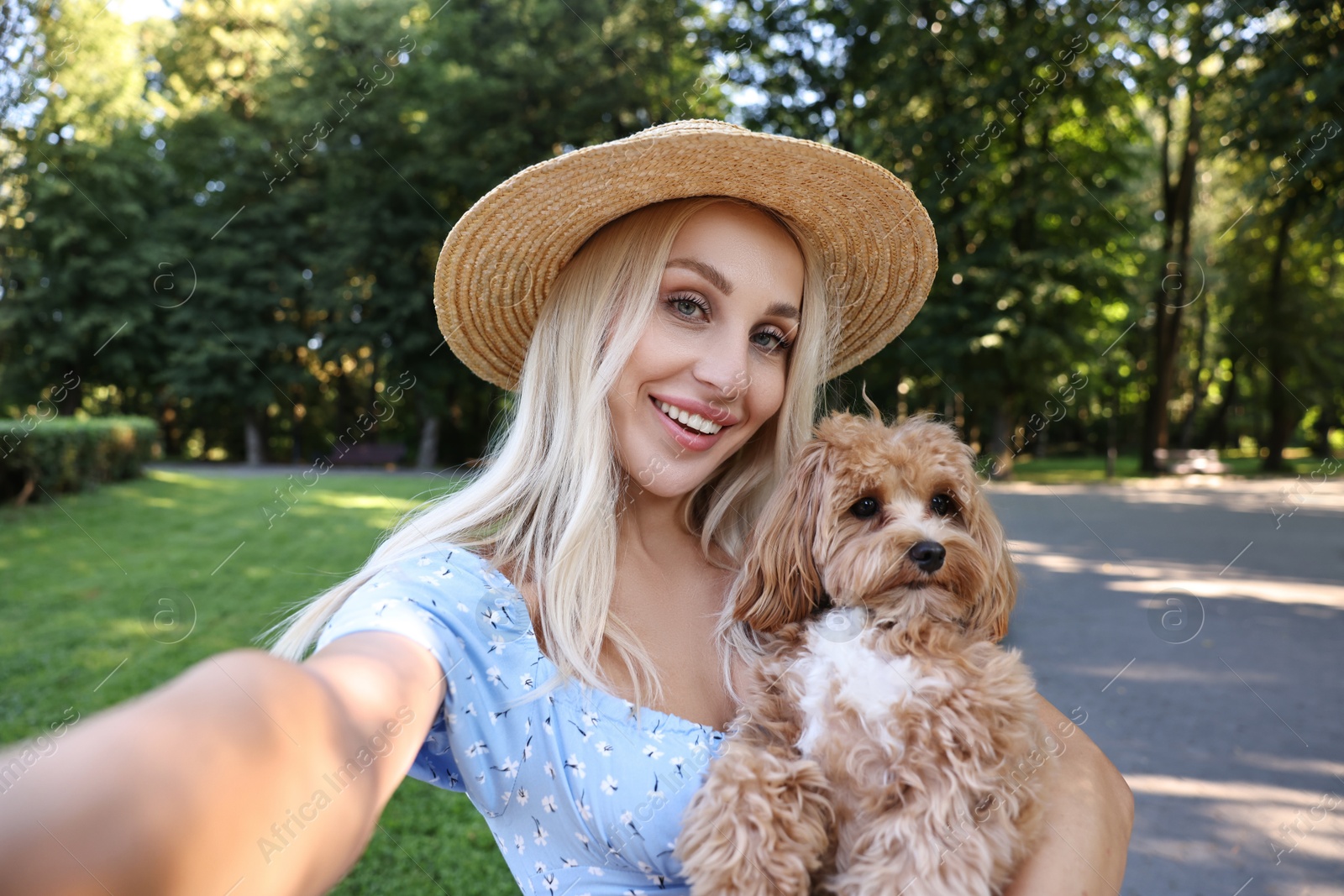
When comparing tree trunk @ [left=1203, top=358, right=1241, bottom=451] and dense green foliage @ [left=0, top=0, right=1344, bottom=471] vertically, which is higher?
dense green foliage @ [left=0, top=0, right=1344, bottom=471]

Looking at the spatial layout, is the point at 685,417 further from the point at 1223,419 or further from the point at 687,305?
the point at 1223,419

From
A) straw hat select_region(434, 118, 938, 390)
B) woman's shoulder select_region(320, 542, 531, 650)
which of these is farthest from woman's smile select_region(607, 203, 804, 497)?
woman's shoulder select_region(320, 542, 531, 650)

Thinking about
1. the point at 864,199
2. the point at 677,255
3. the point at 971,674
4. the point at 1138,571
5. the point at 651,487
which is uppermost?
the point at 864,199

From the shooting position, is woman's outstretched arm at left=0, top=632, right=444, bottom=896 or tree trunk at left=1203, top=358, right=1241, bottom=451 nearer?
woman's outstretched arm at left=0, top=632, right=444, bottom=896

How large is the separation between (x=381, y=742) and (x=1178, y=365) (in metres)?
45.5

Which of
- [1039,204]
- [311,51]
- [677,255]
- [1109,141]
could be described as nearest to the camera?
[677,255]

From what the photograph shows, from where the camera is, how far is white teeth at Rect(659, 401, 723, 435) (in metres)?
1.94

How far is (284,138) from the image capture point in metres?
27.6

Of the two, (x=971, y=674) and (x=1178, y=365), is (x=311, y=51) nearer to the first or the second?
(x=971, y=674)

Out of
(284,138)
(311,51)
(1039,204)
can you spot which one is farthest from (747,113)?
(284,138)

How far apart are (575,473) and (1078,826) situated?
1.29m

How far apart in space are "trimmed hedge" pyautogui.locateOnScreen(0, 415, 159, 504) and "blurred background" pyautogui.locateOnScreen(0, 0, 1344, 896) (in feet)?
0.29

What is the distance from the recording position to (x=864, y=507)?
2055 mm

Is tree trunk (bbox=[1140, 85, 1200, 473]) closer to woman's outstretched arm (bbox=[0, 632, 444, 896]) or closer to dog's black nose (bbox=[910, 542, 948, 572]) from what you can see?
dog's black nose (bbox=[910, 542, 948, 572])
